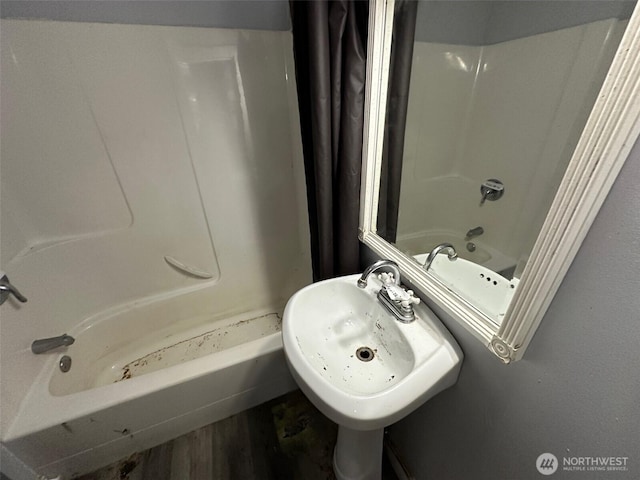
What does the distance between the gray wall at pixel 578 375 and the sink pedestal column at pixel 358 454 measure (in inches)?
10.7

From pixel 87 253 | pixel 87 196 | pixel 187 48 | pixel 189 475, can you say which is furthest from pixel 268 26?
pixel 189 475

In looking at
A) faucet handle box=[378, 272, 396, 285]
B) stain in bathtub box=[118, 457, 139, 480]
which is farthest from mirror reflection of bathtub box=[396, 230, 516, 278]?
stain in bathtub box=[118, 457, 139, 480]

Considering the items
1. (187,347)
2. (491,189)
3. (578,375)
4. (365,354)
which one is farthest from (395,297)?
(187,347)

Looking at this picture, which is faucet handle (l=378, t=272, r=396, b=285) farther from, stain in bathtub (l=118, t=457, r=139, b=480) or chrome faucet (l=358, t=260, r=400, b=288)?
stain in bathtub (l=118, t=457, r=139, b=480)

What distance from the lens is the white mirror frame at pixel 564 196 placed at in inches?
11.6

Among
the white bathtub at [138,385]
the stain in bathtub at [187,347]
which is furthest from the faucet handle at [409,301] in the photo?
the stain in bathtub at [187,347]

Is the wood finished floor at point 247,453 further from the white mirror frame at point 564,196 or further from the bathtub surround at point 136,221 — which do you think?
the white mirror frame at point 564,196

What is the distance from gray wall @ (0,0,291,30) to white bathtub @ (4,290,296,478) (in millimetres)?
1215

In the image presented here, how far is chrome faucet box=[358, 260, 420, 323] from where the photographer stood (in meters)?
0.64

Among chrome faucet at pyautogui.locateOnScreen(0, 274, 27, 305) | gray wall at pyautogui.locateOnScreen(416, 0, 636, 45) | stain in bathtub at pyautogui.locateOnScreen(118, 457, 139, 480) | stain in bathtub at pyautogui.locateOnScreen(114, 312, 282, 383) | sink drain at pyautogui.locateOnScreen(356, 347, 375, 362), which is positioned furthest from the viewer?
stain in bathtub at pyautogui.locateOnScreen(114, 312, 282, 383)

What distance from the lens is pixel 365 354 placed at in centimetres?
72

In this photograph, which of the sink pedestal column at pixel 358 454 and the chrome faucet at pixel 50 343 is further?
the chrome faucet at pixel 50 343

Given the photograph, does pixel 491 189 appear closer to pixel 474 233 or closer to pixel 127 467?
pixel 474 233

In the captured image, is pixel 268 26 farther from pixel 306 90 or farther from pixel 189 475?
pixel 189 475
